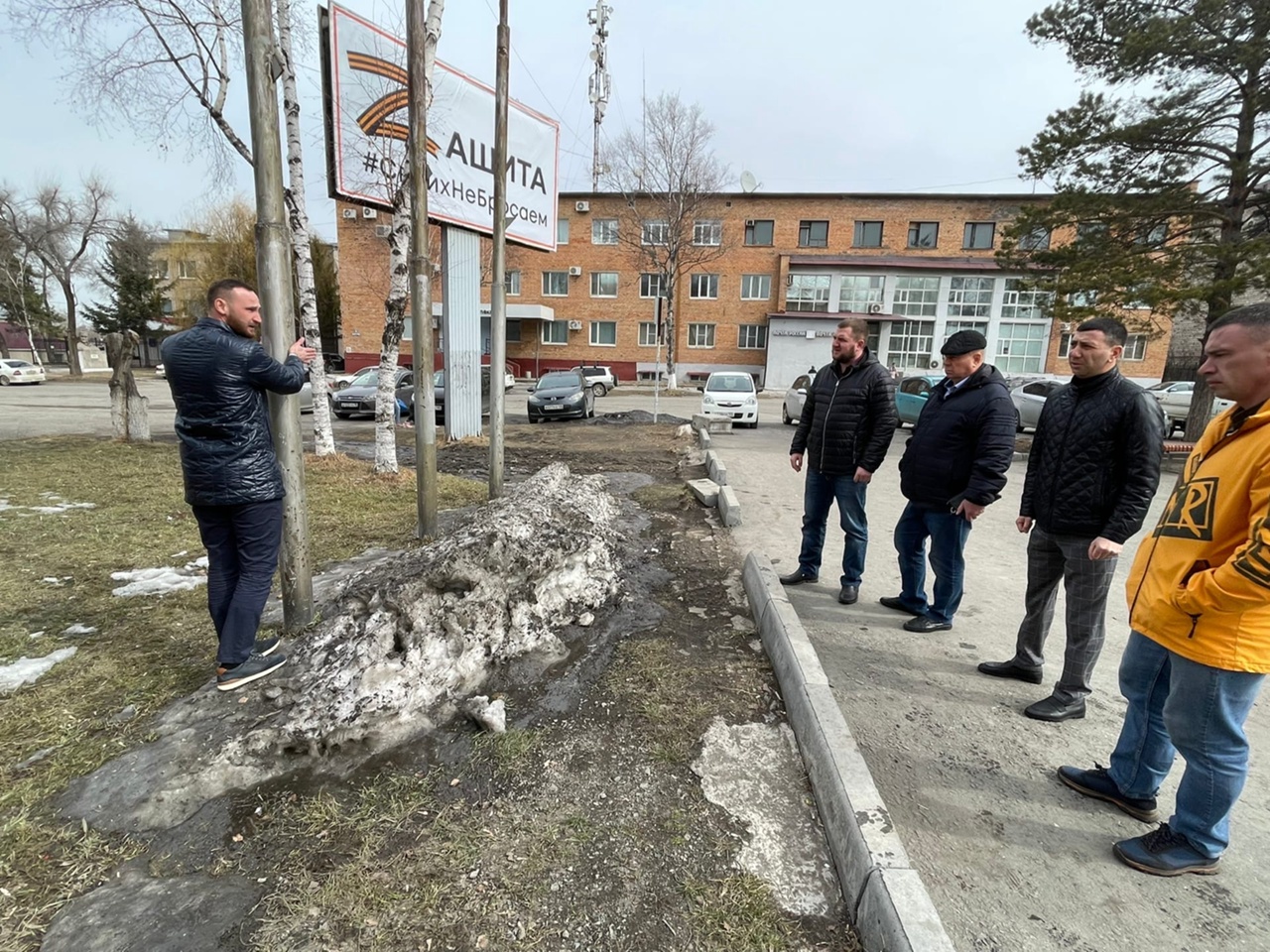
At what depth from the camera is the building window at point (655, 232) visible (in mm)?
32312

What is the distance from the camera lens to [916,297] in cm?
3391

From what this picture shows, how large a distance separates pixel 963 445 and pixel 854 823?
2514 millimetres

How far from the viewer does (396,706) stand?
291 centimetres

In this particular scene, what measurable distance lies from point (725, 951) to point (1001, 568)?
492 cm

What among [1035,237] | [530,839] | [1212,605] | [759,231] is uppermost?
[759,231]

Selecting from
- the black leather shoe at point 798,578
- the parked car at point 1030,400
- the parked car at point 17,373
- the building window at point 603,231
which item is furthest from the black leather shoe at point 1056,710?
the parked car at point 17,373

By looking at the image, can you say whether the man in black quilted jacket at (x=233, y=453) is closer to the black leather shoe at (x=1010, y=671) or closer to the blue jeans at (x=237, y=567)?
the blue jeans at (x=237, y=567)

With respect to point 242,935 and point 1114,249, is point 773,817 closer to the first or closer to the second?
point 242,935

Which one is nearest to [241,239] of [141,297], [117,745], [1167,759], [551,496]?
[141,297]

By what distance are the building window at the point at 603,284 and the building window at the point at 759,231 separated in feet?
27.4

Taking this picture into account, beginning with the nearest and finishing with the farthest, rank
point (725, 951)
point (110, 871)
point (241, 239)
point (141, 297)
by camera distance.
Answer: point (725, 951)
point (110, 871)
point (241, 239)
point (141, 297)

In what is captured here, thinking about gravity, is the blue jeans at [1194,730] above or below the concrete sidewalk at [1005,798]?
above

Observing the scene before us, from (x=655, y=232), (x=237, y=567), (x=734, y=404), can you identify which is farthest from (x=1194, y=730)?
(x=655, y=232)

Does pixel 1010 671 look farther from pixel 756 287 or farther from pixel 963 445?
pixel 756 287
